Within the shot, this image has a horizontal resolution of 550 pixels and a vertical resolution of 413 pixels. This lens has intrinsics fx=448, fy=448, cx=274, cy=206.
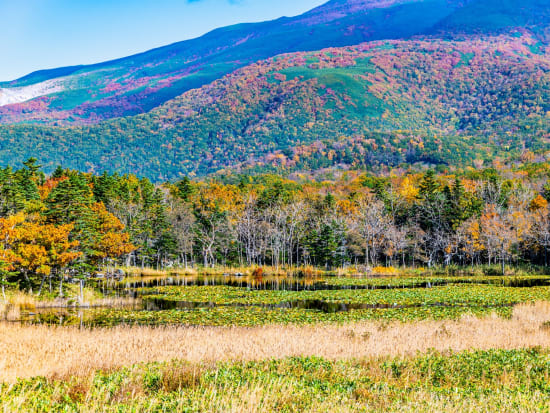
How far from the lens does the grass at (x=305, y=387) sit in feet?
32.6

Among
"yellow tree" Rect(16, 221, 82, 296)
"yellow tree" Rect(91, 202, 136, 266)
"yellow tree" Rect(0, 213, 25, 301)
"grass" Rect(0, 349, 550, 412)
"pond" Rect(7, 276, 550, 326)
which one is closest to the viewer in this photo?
"grass" Rect(0, 349, 550, 412)

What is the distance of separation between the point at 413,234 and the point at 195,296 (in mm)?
58264

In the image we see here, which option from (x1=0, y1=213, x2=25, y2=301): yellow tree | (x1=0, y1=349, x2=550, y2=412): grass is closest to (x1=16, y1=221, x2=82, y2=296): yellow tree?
(x1=0, y1=213, x2=25, y2=301): yellow tree

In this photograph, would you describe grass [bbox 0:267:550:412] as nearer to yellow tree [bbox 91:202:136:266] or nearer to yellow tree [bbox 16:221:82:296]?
yellow tree [bbox 16:221:82:296]

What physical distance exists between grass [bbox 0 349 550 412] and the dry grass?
158cm

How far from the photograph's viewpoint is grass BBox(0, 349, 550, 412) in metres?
9.94

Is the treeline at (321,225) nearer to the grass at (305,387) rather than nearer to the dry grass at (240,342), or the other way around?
the dry grass at (240,342)

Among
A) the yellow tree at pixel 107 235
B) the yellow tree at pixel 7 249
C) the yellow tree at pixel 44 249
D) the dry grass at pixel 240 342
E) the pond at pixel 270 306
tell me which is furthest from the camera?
the yellow tree at pixel 107 235

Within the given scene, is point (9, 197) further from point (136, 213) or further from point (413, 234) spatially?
point (413, 234)

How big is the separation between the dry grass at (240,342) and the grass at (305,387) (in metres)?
1.58

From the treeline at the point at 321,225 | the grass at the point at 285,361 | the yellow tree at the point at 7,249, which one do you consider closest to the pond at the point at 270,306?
the grass at the point at 285,361

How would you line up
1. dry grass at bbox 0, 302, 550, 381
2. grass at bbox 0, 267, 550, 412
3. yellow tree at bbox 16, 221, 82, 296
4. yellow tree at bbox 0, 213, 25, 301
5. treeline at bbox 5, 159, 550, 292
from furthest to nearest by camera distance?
treeline at bbox 5, 159, 550, 292
yellow tree at bbox 16, 221, 82, 296
yellow tree at bbox 0, 213, 25, 301
dry grass at bbox 0, 302, 550, 381
grass at bbox 0, 267, 550, 412

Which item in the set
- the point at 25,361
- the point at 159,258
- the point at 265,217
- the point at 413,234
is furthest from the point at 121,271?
the point at 25,361

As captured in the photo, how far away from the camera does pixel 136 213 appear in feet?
290
